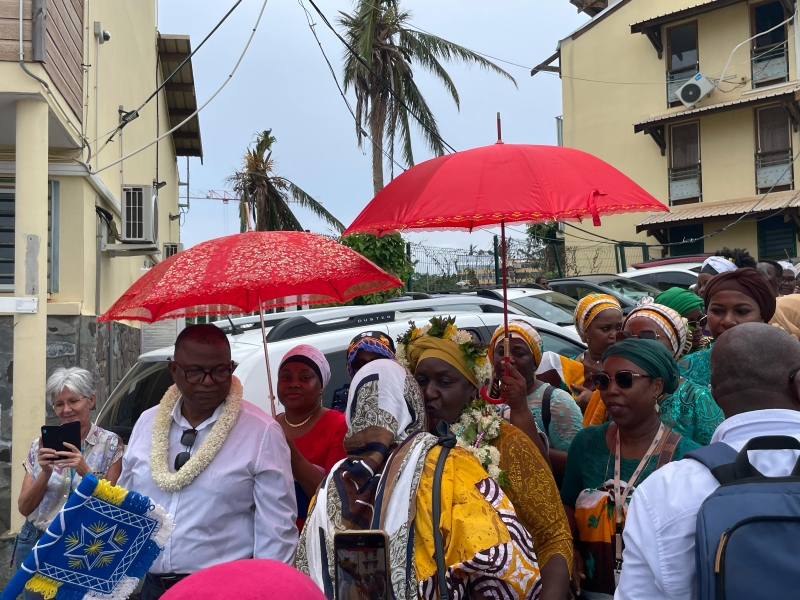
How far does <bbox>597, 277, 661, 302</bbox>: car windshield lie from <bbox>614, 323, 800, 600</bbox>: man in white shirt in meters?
12.3

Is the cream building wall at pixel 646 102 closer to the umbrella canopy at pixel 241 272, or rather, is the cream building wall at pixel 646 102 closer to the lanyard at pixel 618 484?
the umbrella canopy at pixel 241 272

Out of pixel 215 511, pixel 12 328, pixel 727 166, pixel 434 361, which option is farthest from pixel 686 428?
pixel 727 166

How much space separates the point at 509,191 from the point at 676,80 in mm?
23437

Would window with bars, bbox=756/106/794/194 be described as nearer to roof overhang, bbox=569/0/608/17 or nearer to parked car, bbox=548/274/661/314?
roof overhang, bbox=569/0/608/17

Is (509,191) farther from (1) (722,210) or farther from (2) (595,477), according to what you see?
(1) (722,210)

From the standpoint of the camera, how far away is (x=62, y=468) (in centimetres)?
411

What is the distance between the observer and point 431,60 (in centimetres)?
2147

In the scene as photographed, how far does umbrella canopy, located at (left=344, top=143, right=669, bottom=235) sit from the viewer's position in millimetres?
3682

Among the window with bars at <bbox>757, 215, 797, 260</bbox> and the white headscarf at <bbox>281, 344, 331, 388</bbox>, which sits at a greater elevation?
the window with bars at <bbox>757, 215, 797, 260</bbox>

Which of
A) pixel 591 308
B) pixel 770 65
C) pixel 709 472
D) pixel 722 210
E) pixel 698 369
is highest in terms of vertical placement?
pixel 770 65

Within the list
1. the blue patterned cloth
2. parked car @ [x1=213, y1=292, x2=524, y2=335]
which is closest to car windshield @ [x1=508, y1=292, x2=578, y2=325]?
parked car @ [x1=213, y1=292, x2=524, y2=335]

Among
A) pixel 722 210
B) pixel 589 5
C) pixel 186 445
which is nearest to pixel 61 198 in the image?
pixel 186 445

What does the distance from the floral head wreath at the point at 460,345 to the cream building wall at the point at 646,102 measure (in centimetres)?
2004

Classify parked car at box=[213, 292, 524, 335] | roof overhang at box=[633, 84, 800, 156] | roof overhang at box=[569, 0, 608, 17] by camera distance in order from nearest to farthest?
parked car at box=[213, 292, 524, 335], roof overhang at box=[633, 84, 800, 156], roof overhang at box=[569, 0, 608, 17]
